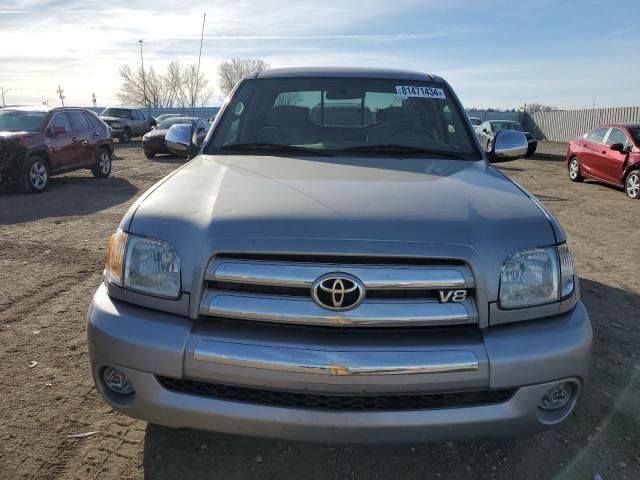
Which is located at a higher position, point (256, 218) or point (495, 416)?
point (256, 218)

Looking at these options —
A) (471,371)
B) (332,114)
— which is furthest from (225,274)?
(332,114)

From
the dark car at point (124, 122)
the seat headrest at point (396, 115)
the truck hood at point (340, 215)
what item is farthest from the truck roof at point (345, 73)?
the dark car at point (124, 122)

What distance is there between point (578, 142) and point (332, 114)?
12404 millimetres

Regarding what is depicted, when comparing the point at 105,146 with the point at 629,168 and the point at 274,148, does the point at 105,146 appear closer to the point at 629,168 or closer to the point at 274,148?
the point at 274,148

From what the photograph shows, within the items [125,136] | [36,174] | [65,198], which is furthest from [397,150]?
[125,136]

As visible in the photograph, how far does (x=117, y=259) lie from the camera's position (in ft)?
7.29

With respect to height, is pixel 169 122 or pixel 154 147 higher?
pixel 169 122

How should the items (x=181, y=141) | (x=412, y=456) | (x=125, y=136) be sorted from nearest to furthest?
(x=412, y=456) < (x=181, y=141) < (x=125, y=136)

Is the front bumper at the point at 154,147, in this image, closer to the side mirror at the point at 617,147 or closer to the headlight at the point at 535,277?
the side mirror at the point at 617,147

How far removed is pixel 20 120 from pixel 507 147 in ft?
34.8

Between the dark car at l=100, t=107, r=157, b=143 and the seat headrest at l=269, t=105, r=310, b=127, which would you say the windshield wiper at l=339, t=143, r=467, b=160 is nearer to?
the seat headrest at l=269, t=105, r=310, b=127

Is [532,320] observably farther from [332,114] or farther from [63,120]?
[63,120]

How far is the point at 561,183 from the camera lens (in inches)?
548

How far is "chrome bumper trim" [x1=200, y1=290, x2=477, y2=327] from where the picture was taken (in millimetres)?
1961
